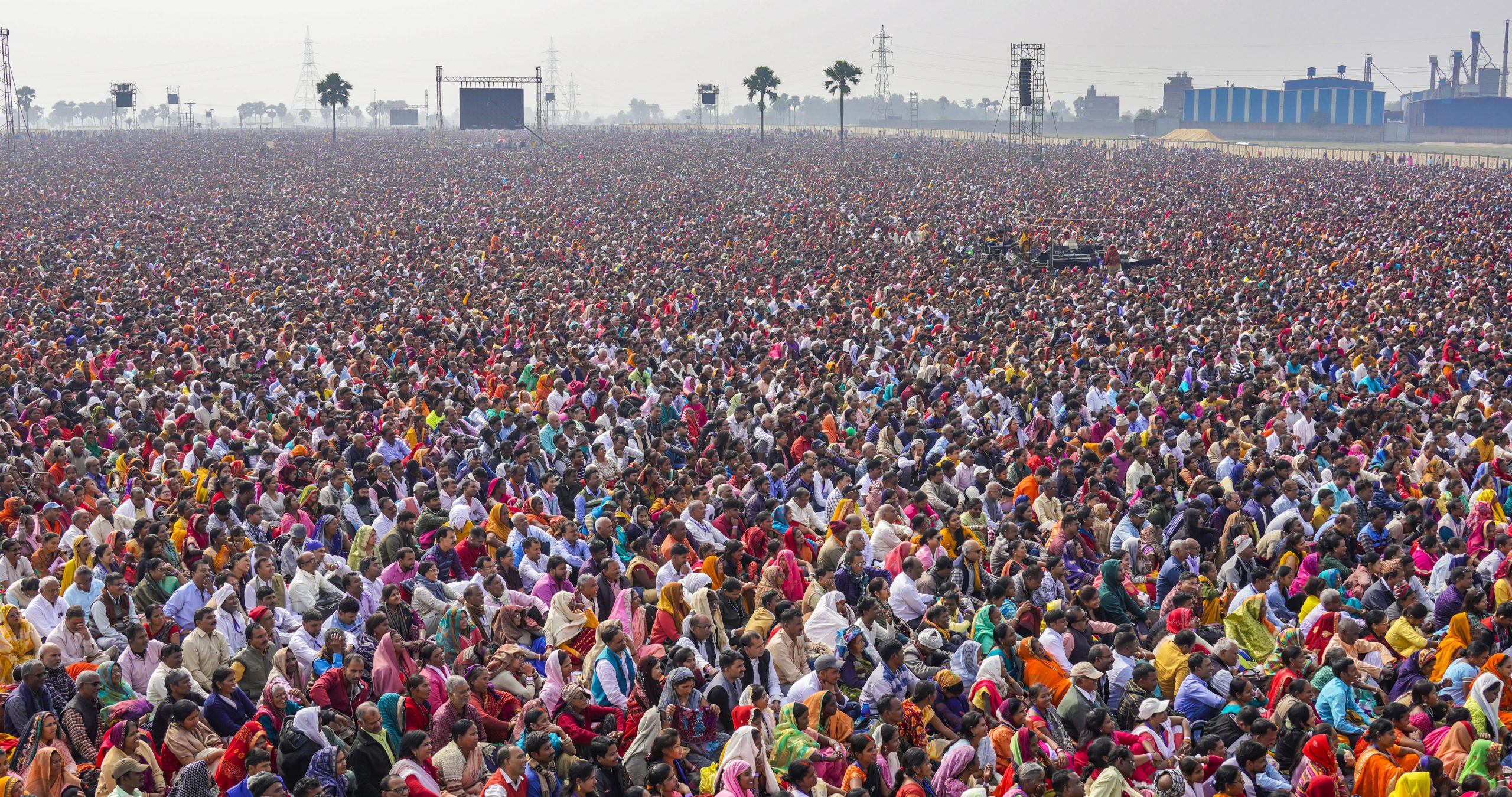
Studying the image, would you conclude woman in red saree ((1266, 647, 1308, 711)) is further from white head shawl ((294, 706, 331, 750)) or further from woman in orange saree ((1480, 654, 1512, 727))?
white head shawl ((294, 706, 331, 750))

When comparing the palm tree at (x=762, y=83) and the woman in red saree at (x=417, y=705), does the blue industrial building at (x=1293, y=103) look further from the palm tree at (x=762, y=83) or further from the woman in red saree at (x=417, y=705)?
the woman in red saree at (x=417, y=705)

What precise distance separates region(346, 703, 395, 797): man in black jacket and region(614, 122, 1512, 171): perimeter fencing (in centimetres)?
5690

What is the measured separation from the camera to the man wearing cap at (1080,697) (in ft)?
22.9

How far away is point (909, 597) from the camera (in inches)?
331

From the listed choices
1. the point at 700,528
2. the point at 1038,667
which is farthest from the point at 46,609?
the point at 1038,667

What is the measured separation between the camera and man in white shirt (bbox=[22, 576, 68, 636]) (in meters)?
7.63

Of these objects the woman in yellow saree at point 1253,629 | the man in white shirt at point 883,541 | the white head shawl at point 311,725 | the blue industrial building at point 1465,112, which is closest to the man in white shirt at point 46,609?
the white head shawl at point 311,725

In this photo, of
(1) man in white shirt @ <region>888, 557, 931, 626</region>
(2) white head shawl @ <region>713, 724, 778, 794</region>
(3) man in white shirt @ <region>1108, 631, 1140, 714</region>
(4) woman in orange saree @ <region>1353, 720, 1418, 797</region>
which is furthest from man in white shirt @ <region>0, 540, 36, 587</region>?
(4) woman in orange saree @ <region>1353, 720, 1418, 797</region>

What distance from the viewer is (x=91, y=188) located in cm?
4569

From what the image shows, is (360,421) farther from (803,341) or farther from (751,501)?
(803,341)

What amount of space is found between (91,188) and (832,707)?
47.3 meters

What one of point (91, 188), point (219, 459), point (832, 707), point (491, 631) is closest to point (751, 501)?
point (491, 631)

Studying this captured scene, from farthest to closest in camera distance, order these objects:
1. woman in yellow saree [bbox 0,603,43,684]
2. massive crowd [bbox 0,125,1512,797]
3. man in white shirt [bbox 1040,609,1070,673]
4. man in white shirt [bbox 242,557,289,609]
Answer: man in white shirt [bbox 242,557,289,609] < man in white shirt [bbox 1040,609,1070,673] < woman in yellow saree [bbox 0,603,43,684] < massive crowd [bbox 0,125,1512,797]

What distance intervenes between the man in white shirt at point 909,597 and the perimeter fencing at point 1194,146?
175ft
